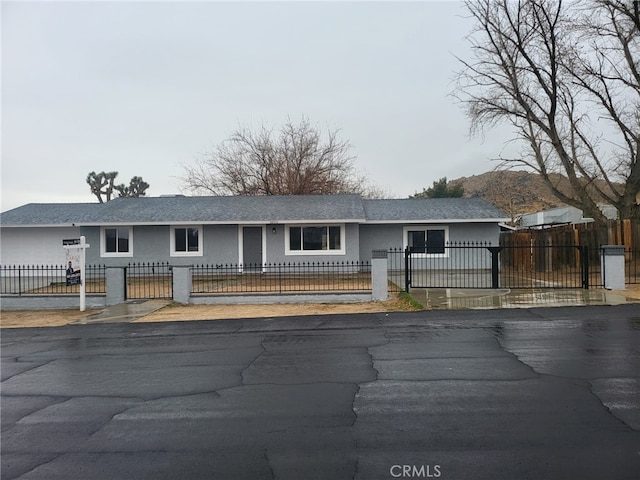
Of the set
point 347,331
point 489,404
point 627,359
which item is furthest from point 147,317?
point 627,359

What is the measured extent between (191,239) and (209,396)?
18.2m

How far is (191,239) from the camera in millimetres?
23234

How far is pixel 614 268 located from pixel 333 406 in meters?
→ 13.1

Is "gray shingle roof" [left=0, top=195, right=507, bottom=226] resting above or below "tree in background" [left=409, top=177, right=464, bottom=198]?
below

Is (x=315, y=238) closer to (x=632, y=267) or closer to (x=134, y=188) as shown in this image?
(x=632, y=267)

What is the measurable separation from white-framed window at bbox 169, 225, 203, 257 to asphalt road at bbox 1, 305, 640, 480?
44.3 ft

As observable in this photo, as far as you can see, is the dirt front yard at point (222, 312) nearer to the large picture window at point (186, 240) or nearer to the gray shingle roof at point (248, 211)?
the gray shingle roof at point (248, 211)

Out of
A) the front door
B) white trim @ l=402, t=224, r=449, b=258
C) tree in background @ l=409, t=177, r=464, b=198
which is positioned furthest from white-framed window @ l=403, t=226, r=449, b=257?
tree in background @ l=409, t=177, r=464, b=198

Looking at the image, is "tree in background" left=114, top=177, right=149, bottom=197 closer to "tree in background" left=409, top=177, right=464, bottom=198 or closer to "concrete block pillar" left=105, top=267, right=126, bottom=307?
"tree in background" left=409, top=177, right=464, bottom=198

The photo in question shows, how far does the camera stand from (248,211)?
23.4 m

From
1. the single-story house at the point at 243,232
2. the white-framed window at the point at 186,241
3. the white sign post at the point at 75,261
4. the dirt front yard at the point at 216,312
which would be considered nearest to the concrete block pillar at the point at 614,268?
the dirt front yard at the point at 216,312

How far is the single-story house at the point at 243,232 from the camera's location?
2255cm

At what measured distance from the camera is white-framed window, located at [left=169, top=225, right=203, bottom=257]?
23062mm

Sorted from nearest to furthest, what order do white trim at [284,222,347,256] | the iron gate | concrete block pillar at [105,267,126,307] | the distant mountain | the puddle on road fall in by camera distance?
the puddle on road
concrete block pillar at [105,267,126,307]
the iron gate
white trim at [284,222,347,256]
the distant mountain
